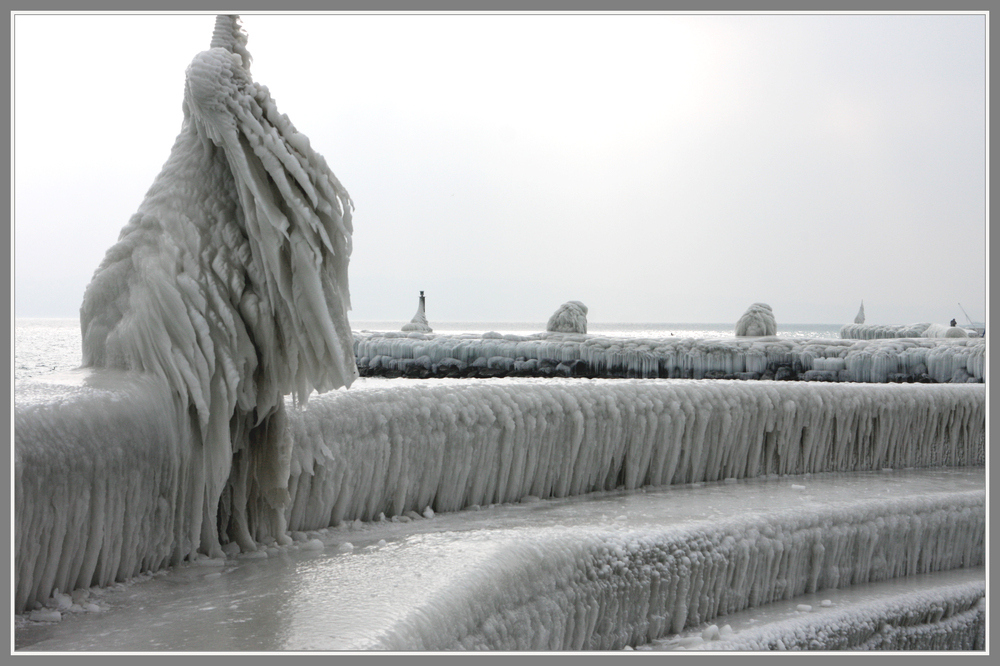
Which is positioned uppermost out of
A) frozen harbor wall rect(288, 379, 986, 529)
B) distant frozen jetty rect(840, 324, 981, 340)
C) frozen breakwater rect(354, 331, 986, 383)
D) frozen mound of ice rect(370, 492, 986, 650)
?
distant frozen jetty rect(840, 324, 981, 340)

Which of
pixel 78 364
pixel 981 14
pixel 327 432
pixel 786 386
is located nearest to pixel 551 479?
pixel 327 432

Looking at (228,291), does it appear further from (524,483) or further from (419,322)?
(419,322)

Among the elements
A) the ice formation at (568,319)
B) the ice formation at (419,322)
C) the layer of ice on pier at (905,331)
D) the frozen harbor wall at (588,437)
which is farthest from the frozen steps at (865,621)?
the ice formation at (419,322)

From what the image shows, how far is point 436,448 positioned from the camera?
2.85 metres

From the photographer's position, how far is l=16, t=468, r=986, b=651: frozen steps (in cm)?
157

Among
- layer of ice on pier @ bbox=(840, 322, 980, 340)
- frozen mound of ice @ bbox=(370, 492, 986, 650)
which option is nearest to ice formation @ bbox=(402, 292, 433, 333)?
layer of ice on pier @ bbox=(840, 322, 980, 340)

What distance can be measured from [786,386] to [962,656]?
217 cm

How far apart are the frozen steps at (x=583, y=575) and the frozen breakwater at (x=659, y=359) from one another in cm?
114

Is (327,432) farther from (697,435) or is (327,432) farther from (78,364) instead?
(697,435)

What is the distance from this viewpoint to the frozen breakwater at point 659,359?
15.6ft

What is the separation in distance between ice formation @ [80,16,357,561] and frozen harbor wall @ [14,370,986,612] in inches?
2.2

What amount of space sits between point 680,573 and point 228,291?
1.50 m

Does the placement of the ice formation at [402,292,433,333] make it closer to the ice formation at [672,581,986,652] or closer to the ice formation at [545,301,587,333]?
the ice formation at [545,301,587,333]

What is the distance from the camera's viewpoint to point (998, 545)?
2.12 metres
